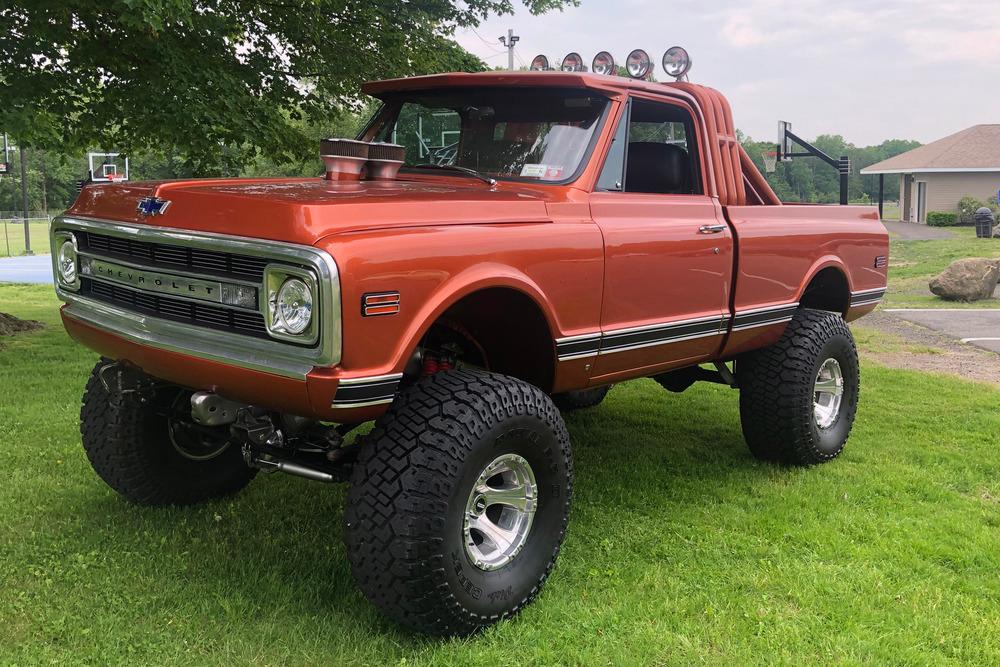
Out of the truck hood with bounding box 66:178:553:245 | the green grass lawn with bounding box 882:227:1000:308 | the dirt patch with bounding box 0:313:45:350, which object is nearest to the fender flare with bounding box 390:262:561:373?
the truck hood with bounding box 66:178:553:245

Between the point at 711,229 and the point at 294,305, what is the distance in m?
2.45

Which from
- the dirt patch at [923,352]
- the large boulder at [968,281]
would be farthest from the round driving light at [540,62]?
the large boulder at [968,281]

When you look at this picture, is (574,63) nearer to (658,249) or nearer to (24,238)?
(658,249)

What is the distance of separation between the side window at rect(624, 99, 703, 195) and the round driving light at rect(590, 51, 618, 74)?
0.39 meters

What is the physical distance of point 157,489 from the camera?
4355 mm

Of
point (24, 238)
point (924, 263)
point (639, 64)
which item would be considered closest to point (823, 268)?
point (639, 64)

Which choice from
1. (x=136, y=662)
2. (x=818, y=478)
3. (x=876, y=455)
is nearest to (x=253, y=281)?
(x=136, y=662)

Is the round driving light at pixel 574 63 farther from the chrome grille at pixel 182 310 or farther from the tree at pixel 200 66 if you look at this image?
the tree at pixel 200 66

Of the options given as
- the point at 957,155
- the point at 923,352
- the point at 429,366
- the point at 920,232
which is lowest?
the point at 923,352

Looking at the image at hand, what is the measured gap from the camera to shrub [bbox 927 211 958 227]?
36250 mm

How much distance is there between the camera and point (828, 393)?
577 cm

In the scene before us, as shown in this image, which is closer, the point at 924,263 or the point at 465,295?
the point at 465,295

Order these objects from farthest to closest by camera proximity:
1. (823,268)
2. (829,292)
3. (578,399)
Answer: (578,399), (829,292), (823,268)

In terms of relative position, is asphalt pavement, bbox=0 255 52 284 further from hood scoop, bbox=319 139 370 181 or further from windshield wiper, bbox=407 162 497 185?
hood scoop, bbox=319 139 370 181
